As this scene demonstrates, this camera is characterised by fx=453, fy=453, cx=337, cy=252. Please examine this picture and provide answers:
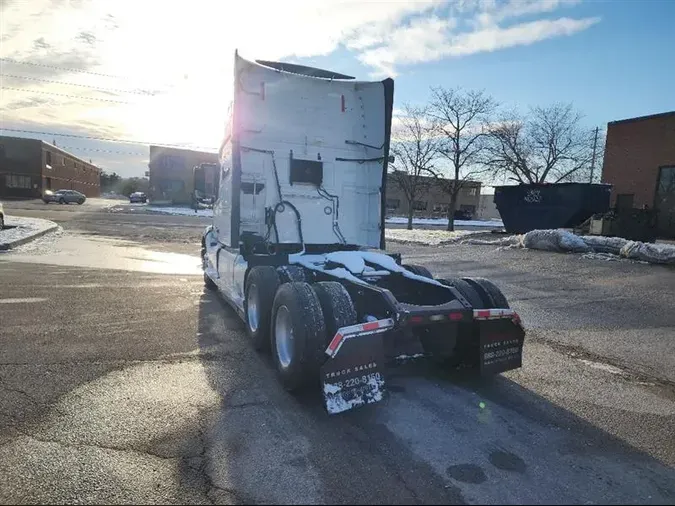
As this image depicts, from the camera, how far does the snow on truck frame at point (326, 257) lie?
13.3ft

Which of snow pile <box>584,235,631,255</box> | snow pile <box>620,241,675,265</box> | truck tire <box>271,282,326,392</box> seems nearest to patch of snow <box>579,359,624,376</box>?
truck tire <box>271,282,326,392</box>

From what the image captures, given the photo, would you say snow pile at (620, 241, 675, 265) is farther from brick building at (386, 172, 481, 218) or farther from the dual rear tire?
brick building at (386, 172, 481, 218)

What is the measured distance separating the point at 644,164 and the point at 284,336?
31.1 m

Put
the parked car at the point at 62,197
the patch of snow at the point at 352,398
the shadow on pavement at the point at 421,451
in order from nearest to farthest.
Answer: the shadow on pavement at the point at 421,451
the patch of snow at the point at 352,398
the parked car at the point at 62,197

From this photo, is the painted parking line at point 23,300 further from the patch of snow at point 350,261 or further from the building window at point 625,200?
the building window at point 625,200

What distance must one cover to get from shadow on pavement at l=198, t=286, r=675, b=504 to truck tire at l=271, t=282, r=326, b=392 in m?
0.23

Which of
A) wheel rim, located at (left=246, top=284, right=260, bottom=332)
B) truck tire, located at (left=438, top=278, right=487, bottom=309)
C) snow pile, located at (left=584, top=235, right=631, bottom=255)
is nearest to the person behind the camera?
truck tire, located at (left=438, top=278, right=487, bottom=309)

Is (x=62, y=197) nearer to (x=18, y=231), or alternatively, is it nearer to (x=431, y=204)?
(x=18, y=231)

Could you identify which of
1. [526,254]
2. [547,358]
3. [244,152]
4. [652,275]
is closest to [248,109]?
[244,152]

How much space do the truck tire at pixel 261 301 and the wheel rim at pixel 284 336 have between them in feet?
1.87

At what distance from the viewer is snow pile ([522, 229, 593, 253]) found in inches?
603

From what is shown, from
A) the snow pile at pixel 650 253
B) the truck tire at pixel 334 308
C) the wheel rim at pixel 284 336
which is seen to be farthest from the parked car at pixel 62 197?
the truck tire at pixel 334 308

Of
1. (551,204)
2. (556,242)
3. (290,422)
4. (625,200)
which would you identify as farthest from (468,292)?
(625,200)

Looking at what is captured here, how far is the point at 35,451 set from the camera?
10.5ft
